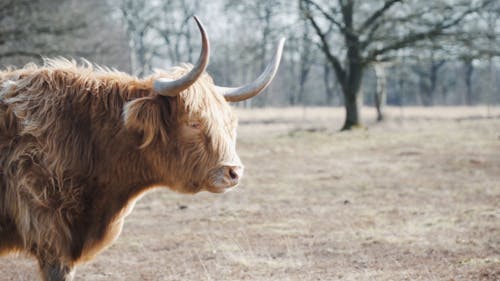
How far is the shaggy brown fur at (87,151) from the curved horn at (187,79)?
0.11m

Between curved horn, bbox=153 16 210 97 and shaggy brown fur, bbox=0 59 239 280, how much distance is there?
0.11 meters

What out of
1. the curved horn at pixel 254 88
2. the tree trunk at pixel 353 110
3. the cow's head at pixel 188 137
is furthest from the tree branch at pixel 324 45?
the cow's head at pixel 188 137

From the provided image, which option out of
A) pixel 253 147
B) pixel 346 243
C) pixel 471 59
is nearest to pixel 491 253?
pixel 346 243

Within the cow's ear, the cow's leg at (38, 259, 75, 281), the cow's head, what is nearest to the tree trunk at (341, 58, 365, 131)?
the cow's head

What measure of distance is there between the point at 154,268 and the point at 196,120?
2.24 m

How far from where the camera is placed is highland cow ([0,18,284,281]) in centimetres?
384

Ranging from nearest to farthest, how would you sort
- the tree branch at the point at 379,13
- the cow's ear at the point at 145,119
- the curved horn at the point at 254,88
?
the cow's ear at the point at 145,119
the curved horn at the point at 254,88
the tree branch at the point at 379,13

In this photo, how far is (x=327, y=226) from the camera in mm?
7641

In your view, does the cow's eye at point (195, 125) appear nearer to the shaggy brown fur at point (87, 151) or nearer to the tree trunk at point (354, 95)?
the shaggy brown fur at point (87, 151)

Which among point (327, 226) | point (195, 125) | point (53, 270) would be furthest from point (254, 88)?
point (327, 226)

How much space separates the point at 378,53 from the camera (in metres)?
21.8

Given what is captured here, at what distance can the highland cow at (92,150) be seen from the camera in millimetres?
3836

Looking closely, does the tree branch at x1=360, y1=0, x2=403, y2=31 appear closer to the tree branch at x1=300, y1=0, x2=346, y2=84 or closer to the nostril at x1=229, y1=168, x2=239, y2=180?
the tree branch at x1=300, y1=0, x2=346, y2=84

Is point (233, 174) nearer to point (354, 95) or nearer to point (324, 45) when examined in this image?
point (324, 45)
